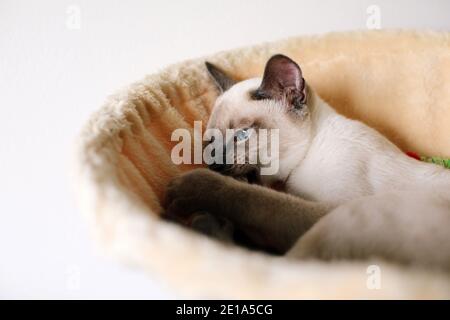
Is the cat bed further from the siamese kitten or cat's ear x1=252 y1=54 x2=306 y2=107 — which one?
cat's ear x1=252 y1=54 x2=306 y2=107

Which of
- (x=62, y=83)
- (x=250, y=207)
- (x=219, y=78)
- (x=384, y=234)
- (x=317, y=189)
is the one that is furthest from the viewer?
(x=62, y=83)

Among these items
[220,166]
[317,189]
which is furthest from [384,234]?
[220,166]

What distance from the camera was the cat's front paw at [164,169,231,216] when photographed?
957 millimetres

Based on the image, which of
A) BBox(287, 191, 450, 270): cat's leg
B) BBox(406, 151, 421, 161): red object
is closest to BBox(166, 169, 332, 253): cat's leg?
BBox(287, 191, 450, 270): cat's leg

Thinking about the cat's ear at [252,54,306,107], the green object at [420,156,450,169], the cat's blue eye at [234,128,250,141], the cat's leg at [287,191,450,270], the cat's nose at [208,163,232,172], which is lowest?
the cat's leg at [287,191,450,270]

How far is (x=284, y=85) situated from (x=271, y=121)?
106 millimetres

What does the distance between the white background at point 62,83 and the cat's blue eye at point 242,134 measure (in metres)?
0.62

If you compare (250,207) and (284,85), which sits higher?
(284,85)

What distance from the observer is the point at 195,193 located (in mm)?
972

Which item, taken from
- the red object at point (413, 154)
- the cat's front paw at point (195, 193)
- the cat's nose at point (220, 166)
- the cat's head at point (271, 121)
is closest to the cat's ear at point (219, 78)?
the cat's head at point (271, 121)

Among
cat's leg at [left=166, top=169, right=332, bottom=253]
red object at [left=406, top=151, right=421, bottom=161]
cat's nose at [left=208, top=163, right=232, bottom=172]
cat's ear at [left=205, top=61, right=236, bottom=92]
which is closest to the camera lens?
cat's leg at [left=166, top=169, right=332, bottom=253]

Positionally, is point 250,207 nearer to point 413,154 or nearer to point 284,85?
point 284,85

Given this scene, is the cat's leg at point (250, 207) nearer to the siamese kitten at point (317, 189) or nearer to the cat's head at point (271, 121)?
the siamese kitten at point (317, 189)

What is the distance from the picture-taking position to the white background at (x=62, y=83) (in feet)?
5.05
